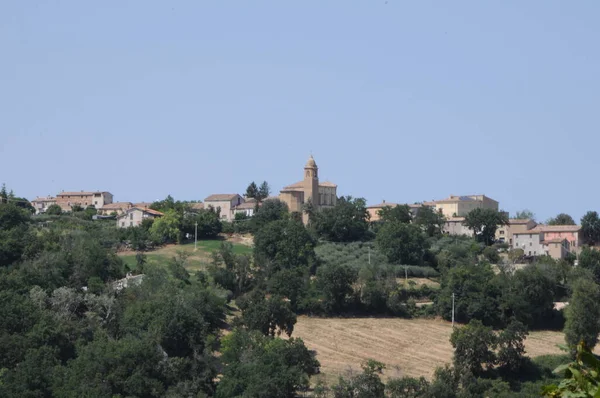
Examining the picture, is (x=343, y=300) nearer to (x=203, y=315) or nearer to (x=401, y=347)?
Result: (x=401, y=347)

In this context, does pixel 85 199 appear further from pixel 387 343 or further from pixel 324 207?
pixel 387 343

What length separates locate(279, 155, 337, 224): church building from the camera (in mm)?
103812

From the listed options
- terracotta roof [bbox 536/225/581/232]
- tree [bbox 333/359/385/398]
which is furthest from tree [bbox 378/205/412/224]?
tree [bbox 333/359/385/398]

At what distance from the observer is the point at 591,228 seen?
101 meters

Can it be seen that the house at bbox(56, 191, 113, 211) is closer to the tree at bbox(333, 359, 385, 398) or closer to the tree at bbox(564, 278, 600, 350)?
the tree at bbox(564, 278, 600, 350)

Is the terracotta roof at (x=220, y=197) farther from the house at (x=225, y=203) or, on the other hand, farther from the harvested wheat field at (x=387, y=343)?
the harvested wheat field at (x=387, y=343)

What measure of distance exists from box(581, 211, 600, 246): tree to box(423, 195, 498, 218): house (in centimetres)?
1778

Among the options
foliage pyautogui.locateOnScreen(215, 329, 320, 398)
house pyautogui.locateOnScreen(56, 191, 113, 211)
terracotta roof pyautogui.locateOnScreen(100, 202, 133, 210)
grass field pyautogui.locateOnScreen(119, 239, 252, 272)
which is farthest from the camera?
house pyautogui.locateOnScreen(56, 191, 113, 211)

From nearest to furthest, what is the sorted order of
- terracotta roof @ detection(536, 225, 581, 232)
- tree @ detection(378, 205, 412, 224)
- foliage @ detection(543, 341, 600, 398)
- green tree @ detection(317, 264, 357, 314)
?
foliage @ detection(543, 341, 600, 398), green tree @ detection(317, 264, 357, 314), tree @ detection(378, 205, 412, 224), terracotta roof @ detection(536, 225, 581, 232)

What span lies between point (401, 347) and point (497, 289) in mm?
10855

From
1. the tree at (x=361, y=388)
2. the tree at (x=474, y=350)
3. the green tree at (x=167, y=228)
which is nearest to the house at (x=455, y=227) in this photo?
the green tree at (x=167, y=228)

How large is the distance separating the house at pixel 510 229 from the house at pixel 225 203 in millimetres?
28289

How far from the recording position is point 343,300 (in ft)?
225

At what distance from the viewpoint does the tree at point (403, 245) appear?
82688mm
